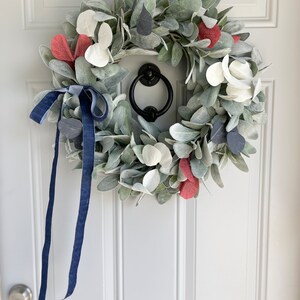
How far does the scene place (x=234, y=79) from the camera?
90 centimetres

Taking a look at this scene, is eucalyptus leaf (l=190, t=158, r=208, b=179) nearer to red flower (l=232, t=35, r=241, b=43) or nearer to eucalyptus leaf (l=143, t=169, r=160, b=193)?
eucalyptus leaf (l=143, t=169, r=160, b=193)

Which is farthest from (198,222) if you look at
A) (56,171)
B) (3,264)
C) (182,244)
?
(3,264)

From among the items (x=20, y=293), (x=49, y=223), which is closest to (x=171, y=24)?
(x=49, y=223)

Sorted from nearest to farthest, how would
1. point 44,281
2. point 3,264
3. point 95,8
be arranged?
point 95,8 → point 44,281 → point 3,264

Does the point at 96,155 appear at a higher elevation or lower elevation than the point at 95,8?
lower

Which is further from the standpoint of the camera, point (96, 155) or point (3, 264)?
point (3, 264)

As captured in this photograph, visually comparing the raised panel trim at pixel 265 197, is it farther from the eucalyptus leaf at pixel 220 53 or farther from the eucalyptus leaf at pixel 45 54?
the eucalyptus leaf at pixel 45 54

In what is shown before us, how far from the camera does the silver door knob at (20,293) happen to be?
44.1 inches

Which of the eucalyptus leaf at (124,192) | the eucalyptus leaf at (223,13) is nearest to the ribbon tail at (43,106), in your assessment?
the eucalyptus leaf at (124,192)

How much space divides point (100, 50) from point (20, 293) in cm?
59

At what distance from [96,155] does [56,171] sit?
14cm

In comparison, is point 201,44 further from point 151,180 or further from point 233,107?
point 151,180

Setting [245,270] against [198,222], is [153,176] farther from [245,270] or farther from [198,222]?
[245,270]

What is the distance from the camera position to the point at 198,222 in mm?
1073
